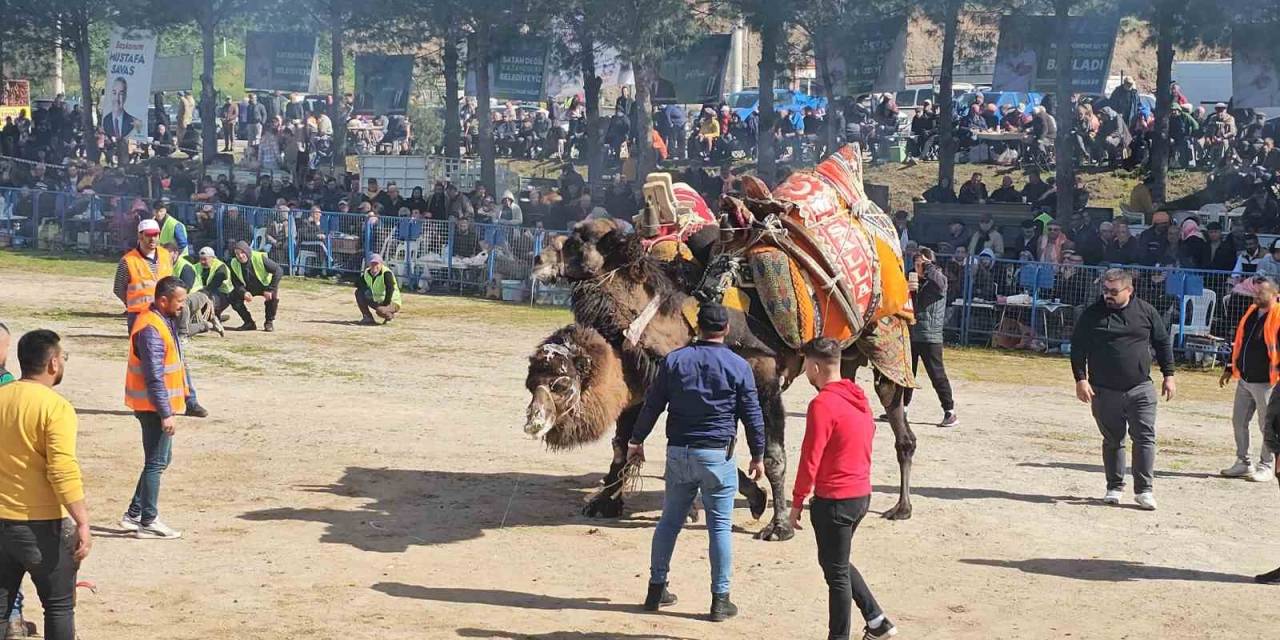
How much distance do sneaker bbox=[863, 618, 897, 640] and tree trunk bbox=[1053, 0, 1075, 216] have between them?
1887 centimetres

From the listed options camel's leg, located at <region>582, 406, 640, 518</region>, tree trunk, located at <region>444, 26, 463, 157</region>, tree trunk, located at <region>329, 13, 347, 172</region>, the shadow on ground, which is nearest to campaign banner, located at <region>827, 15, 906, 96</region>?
tree trunk, located at <region>444, 26, 463, 157</region>

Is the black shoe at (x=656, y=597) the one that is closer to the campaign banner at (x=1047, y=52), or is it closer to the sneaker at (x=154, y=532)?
the sneaker at (x=154, y=532)

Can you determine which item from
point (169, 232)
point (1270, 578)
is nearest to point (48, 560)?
point (1270, 578)

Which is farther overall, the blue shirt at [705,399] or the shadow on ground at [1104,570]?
the shadow on ground at [1104,570]

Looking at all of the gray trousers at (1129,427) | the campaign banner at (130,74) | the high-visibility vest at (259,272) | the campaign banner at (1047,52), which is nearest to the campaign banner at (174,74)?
the campaign banner at (130,74)

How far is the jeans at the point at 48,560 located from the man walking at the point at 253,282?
1383 cm

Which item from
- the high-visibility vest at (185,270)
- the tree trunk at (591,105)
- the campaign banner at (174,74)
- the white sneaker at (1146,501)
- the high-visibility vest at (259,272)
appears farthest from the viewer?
the campaign banner at (174,74)

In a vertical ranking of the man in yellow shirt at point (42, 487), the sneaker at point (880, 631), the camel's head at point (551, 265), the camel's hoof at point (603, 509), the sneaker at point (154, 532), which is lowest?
the sneaker at point (154, 532)

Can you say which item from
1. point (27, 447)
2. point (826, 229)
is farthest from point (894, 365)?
point (27, 447)

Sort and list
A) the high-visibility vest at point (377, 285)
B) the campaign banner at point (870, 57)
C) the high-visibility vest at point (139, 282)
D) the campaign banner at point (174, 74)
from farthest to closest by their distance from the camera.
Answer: the campaign banner at point (174, 74), the campaign banner at point (870, 57), the high-visibility vest at point (377, 285), the high-visibility vest at point (139, 282)

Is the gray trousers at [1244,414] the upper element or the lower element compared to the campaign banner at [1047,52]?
lower

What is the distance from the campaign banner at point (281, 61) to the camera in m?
37.1

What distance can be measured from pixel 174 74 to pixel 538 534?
117 ft

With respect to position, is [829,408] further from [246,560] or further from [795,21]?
[795,21]
